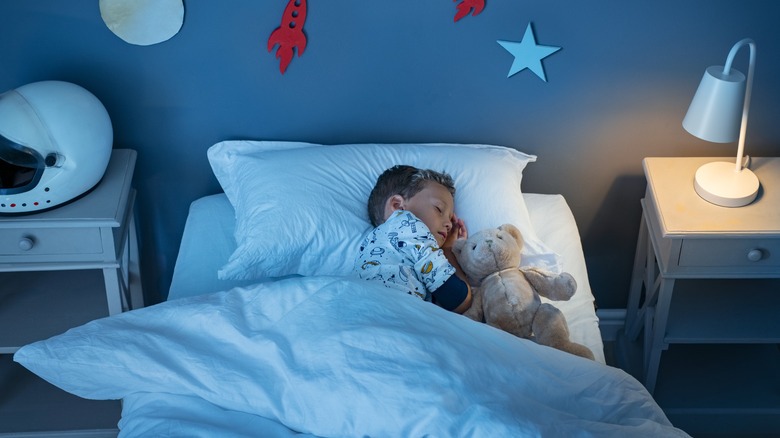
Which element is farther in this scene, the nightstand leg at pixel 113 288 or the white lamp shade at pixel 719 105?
the nightstand leg at pixel 113 288

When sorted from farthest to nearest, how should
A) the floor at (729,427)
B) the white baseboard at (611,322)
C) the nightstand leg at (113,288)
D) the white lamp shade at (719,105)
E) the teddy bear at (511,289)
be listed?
the white baseboard at (611,322), the floor at (729,427), the nightstand leg at (113,288), the white lamp shade at (719,105), the teddy bear at (511,289)

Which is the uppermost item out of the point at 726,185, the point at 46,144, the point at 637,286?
the point at 46,144

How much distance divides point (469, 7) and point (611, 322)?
42.8 inches

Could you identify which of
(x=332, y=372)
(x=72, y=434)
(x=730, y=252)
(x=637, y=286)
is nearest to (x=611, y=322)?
(x=637, y=286)

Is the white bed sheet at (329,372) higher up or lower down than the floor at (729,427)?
higher up

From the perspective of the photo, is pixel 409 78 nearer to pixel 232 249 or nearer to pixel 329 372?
pixel 232 249

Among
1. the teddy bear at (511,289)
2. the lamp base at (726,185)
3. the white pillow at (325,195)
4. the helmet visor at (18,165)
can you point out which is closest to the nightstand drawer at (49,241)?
the helmet visor at (18,165)

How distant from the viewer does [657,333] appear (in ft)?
6.44

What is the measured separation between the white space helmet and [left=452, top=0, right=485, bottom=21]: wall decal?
2.97 feet

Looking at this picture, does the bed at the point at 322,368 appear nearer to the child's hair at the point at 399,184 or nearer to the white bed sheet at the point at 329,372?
the white bed sheet at the point at 329,372

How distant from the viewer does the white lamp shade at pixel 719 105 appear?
171 centimetres

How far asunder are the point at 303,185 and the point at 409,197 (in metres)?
0.26

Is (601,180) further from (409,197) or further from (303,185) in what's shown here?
(303,185)

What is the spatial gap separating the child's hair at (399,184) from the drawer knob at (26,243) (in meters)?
0.78
